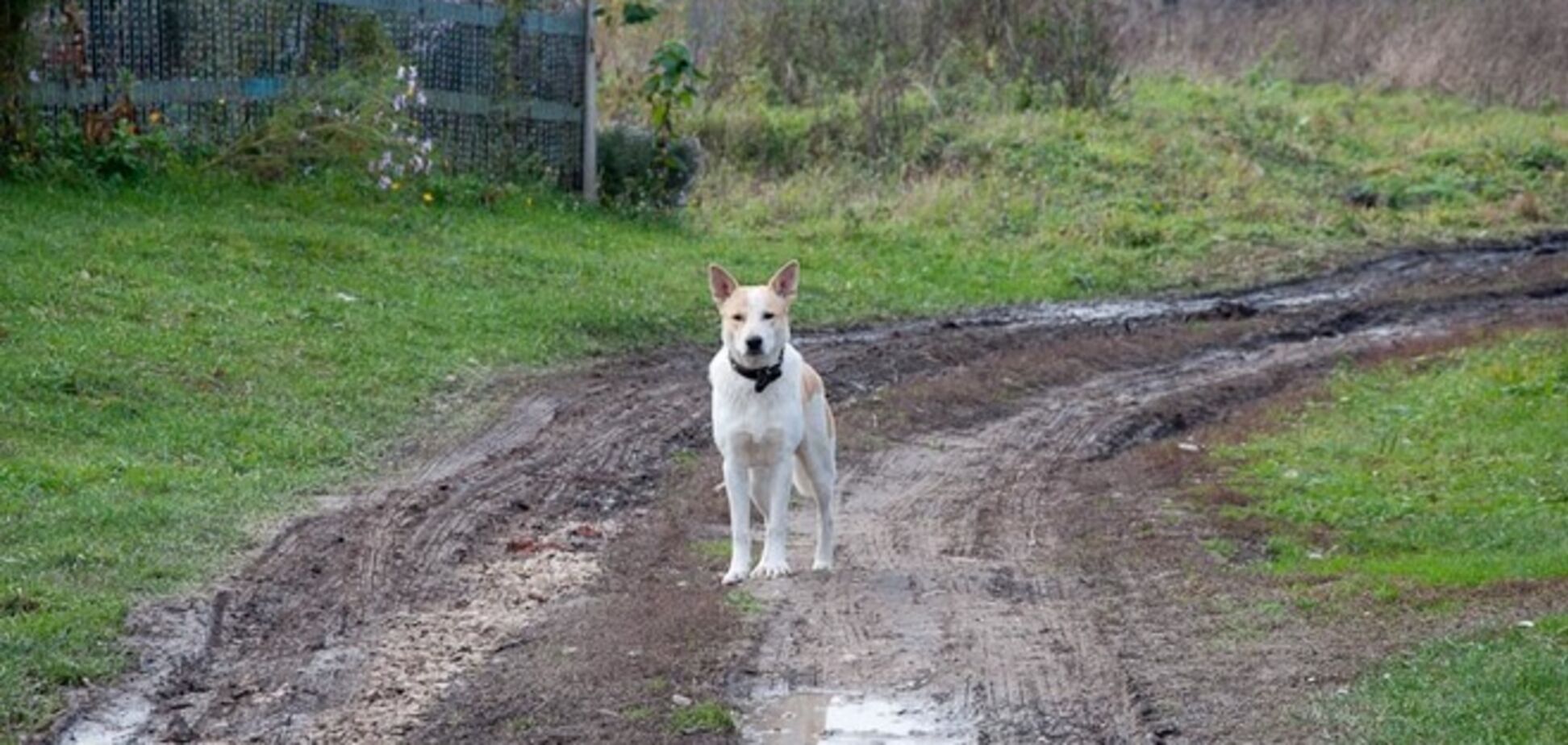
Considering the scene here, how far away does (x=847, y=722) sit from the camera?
322 inches

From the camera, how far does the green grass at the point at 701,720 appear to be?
7848mm

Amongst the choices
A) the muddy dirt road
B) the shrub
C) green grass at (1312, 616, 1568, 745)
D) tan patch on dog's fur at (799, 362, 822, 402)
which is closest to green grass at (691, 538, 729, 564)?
the muddy dirt road

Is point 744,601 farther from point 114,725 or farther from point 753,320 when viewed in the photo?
point 114,725

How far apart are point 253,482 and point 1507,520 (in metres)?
6.15

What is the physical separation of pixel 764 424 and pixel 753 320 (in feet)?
1.50

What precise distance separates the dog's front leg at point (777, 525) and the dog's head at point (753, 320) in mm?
494

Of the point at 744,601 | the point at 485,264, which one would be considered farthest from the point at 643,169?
the point at 744,601

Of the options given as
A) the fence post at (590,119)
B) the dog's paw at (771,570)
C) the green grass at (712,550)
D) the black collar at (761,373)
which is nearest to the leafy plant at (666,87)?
the fence post at (590,119)

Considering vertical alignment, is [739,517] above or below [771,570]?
above

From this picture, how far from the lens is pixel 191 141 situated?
20.1 metres

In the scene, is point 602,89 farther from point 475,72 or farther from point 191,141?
point 191,141

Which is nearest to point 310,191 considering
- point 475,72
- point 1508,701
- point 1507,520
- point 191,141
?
point 191,141

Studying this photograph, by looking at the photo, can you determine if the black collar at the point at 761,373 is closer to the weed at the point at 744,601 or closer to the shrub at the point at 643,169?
the weed at the point at 744,601

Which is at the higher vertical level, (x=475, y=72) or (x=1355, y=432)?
(x=475, y=72)
